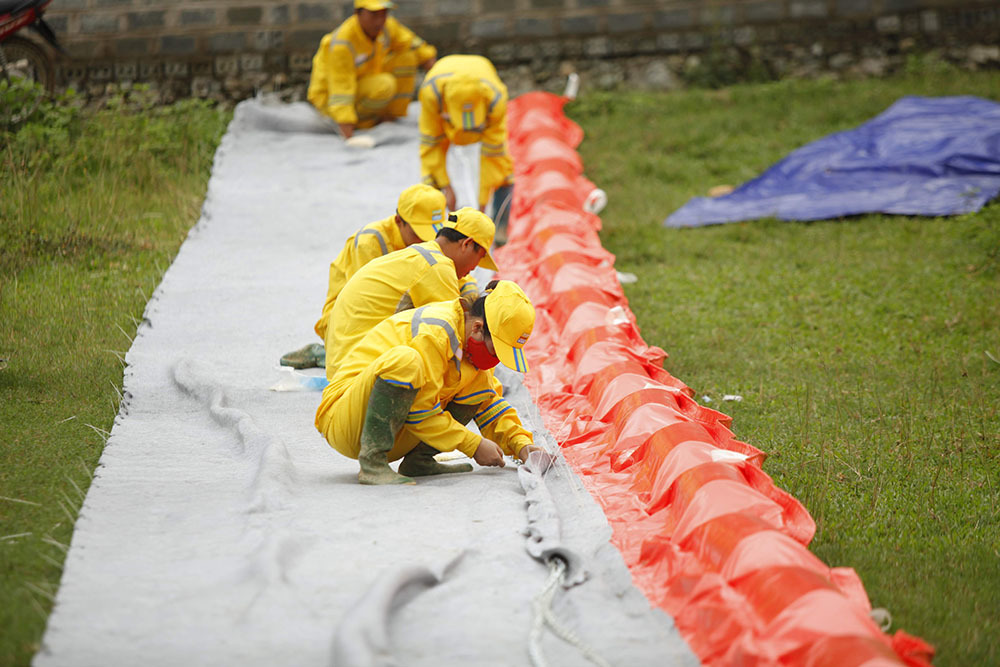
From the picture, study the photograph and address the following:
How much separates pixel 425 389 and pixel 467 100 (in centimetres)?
304

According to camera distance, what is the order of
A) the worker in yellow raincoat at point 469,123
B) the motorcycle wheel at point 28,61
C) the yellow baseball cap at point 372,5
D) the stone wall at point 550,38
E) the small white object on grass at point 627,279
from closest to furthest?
the small white object on grass at point 627,279
the worker in yellow raincoat at point 469,123
the yellow baseball cap at point 372,5
the motorcycle wheel at point 28,61
the stone wall at point 550,38

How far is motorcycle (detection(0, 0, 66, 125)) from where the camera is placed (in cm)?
713

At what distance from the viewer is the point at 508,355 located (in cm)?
314

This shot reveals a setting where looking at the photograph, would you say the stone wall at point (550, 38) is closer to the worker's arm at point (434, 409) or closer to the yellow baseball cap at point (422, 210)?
the yellow baseball cap at point (422, 210)

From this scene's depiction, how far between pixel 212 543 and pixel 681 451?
1.37m

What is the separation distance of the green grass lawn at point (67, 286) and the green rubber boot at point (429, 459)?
989mm

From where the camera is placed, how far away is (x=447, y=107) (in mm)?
5938

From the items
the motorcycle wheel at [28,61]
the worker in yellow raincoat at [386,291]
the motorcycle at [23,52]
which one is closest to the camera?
the worker in yellow raincoat at [386,291]

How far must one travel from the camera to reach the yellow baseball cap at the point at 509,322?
313cm

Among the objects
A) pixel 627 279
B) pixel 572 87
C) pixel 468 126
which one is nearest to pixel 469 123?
pixel 468 126

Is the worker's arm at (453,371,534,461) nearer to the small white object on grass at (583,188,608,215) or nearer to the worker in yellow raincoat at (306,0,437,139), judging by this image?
the small white object on grass at (583,188,608,215)

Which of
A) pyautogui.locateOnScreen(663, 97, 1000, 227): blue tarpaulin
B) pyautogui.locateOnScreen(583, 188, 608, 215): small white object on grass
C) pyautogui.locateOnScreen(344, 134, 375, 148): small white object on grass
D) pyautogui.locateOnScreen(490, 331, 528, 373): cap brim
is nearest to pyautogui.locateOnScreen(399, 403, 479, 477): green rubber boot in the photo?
pyautogui.locateOnScreen(490, 331, 528, 373): cap brim

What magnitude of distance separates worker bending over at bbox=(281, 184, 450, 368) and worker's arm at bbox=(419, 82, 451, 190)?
181 cm

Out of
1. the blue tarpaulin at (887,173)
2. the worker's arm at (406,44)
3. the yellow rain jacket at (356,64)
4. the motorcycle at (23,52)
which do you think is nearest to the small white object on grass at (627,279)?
the blue tarpaulin at (887,173)
